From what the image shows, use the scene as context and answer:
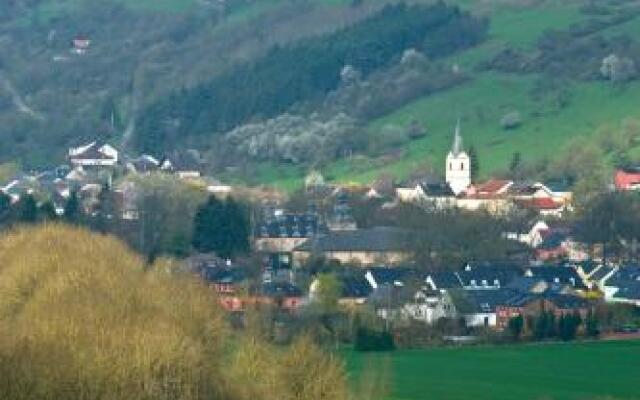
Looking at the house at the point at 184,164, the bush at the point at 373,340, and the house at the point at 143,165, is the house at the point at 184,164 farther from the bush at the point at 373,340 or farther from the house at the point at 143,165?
the bush at the point at 373,340

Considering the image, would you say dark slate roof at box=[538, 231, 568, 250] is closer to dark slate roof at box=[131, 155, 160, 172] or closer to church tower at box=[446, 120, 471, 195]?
church tower at box=[446, 120, 471, 195]

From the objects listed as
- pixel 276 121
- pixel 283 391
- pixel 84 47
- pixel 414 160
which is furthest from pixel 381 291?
pixel 84 47

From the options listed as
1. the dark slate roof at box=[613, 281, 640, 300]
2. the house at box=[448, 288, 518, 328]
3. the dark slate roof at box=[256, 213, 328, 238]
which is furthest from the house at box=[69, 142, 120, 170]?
the house at box=[448, 288, 518, 328]

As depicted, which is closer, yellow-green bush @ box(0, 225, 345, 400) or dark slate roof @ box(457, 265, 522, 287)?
yellow-green bush @ box(0, 225, 345, 400)

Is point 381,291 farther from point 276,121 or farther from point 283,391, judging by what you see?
point 276,121

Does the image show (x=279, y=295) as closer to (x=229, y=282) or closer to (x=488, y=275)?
(x=229, y=282)

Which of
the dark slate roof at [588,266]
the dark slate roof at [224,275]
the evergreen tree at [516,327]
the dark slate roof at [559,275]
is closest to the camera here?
the evergreen tree at [516,327]

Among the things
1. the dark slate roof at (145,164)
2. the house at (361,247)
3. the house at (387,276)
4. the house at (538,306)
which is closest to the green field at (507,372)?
the house at (538,306)
